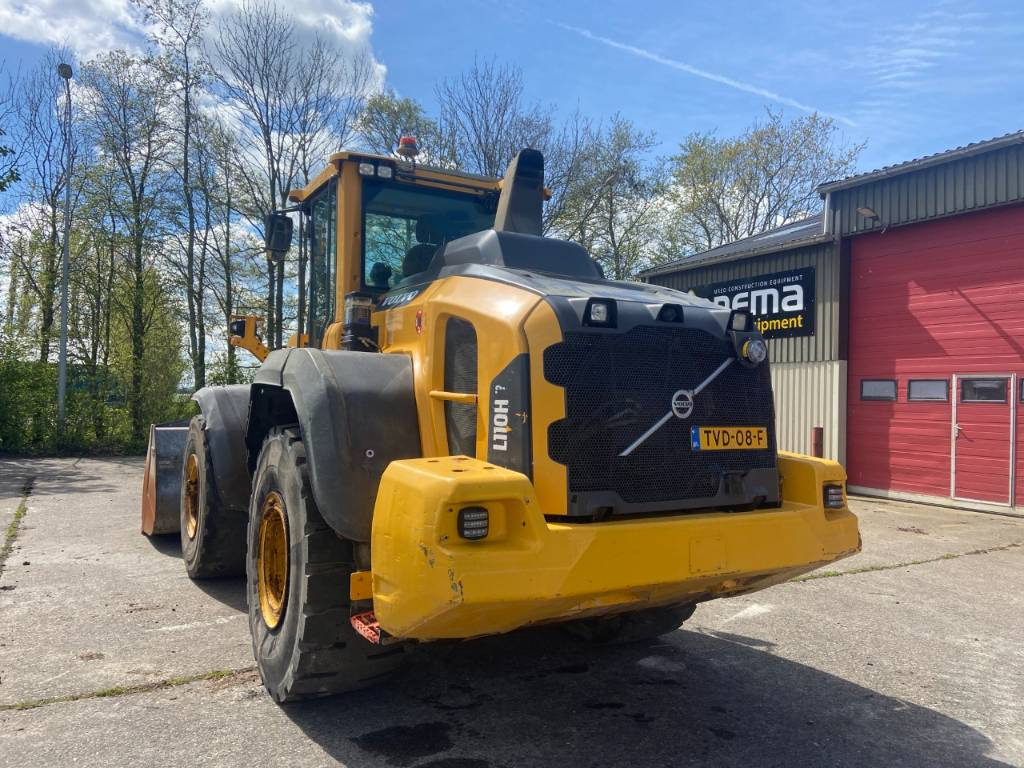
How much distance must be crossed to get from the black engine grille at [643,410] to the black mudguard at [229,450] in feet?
9.84

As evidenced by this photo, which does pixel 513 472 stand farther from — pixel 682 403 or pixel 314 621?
pixel 314 621

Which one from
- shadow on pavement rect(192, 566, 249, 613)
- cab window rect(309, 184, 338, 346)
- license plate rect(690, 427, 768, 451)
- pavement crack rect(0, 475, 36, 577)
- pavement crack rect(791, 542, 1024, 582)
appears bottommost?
pavement crack rect(791, 542, 1024, 582)

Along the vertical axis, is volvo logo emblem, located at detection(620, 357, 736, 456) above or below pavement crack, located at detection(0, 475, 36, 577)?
above

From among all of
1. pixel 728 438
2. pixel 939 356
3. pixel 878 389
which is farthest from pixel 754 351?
pixel 878 389

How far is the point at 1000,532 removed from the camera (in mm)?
9367

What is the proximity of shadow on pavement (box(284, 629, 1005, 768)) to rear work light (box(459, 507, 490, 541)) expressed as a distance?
1.12m

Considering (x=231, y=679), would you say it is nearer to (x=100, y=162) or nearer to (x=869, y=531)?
(x=869, y=531)

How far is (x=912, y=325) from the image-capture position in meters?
11.9

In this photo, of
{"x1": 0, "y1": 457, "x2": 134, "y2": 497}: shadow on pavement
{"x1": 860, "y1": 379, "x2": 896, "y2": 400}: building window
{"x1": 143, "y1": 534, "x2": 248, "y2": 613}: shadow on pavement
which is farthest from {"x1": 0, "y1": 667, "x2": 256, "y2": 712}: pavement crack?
{"x1": 860, "y1": 379, "x2": 896, "y2": 400}: building window

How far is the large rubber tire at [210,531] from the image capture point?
5.70 metres

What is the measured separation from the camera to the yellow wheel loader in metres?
2.75

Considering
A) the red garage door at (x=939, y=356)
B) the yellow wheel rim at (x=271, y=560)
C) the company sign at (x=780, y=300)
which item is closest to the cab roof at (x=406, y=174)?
the yellow wheel rim at (x=271, y=560)

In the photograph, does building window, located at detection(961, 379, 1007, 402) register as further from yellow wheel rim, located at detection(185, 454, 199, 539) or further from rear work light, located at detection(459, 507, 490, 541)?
rear work light, located at detection(459, 507, 490, 541)

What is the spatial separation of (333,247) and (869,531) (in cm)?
735
